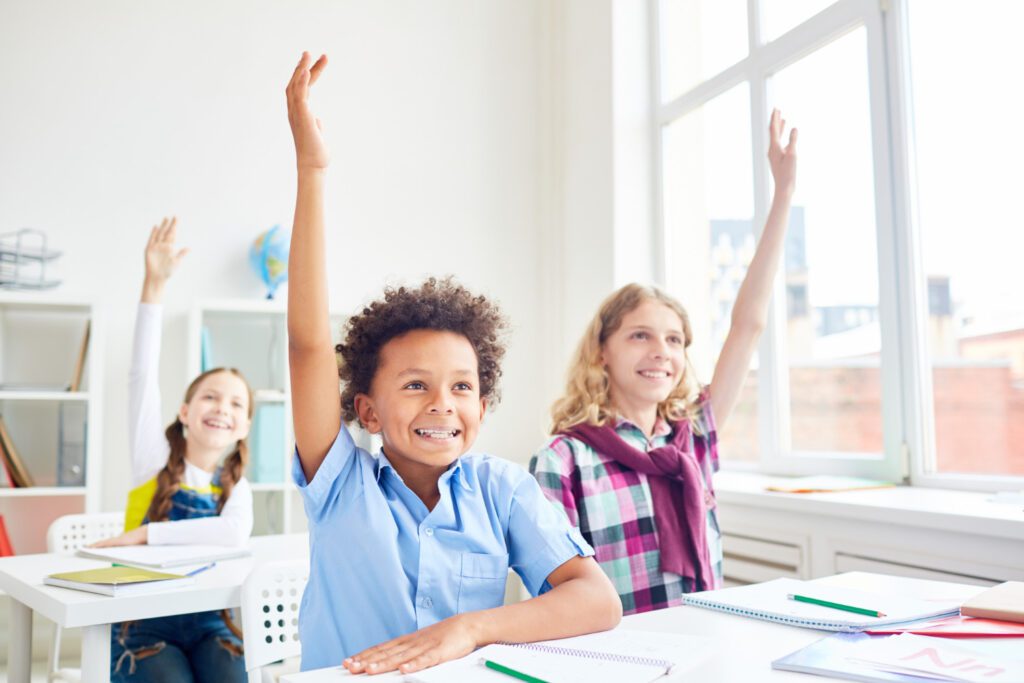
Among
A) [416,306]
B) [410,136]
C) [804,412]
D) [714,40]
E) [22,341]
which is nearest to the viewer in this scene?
[416,306]

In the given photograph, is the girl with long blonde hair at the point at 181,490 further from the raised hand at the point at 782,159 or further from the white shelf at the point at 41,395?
the raised hand at the point at 782,159

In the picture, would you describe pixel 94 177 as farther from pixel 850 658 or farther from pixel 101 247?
pixel 850 658

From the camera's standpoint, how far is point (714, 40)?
11.4ft

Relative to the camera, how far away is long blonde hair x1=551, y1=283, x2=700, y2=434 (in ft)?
6.34

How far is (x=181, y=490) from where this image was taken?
229 centimetres

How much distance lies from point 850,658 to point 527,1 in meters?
3.80

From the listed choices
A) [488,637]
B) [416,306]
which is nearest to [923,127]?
[416,306]

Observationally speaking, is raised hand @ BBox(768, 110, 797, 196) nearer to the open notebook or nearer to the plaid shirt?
the plaid shirt

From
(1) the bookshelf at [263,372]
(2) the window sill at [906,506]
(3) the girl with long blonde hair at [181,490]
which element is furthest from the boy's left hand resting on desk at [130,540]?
(2) the window sill at [906,506]

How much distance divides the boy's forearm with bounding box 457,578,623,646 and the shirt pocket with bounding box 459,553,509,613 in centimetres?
8

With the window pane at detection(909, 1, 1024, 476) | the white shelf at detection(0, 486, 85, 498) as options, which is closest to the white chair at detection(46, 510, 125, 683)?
the white shelf at detection(0, 486, 85, 498)

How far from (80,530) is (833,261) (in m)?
2.37

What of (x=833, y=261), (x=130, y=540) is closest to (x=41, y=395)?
(x=130, y=540)

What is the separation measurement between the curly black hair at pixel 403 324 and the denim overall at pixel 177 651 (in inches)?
38.2
